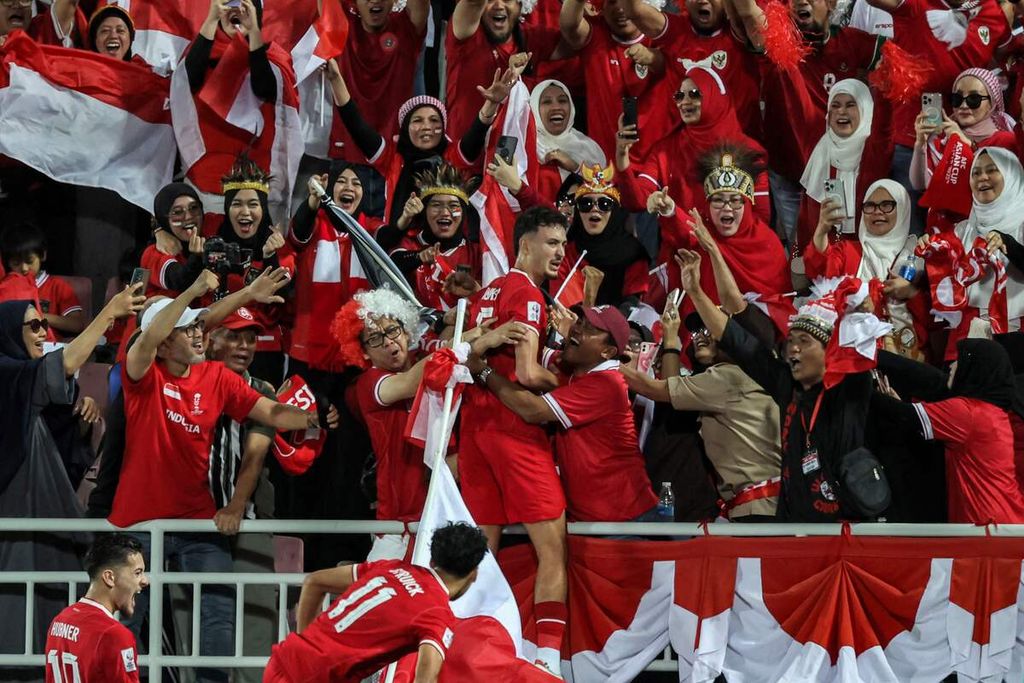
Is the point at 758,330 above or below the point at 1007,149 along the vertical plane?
below

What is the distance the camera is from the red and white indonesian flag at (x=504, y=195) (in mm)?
10086

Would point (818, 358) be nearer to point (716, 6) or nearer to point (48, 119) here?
point (716, 6)

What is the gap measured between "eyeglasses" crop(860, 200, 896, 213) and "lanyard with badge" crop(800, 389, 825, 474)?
208cm

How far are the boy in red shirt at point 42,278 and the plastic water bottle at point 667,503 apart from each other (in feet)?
12.5

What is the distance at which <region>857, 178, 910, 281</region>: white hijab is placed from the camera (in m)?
10.1

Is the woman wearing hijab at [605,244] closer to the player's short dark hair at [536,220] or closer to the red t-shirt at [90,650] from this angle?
the player's short dark hair at [536,220]

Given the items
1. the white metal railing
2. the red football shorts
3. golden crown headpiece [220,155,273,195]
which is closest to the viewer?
the white metal railing

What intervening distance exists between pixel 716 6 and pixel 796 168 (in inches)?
45.7

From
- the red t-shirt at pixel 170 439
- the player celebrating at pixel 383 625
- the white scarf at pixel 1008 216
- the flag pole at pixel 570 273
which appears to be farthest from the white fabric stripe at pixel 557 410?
the white scarf at pixel 1008 216

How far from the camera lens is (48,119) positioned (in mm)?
11344

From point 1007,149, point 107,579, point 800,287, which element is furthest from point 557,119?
point 107,579

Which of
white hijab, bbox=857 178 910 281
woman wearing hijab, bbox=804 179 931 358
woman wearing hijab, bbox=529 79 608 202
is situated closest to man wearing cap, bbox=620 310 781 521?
woman wearing hijab, bbox=804 179 931 358

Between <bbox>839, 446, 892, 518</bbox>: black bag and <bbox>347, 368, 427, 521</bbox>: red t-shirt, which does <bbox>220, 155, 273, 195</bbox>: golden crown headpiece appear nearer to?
<bbox>347, 368, 427, 521</bbox>: red t-shirt

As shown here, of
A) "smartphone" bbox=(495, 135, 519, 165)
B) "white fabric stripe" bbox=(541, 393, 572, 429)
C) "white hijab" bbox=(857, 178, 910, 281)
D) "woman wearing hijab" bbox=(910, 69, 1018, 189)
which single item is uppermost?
"woman wearing hijab" bbox=(910, 69, 1018, 189)
